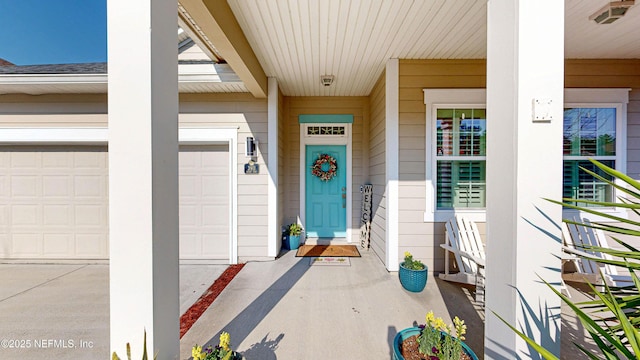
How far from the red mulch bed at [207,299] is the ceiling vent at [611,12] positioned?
462 cm

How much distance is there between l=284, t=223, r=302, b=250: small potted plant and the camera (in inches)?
167

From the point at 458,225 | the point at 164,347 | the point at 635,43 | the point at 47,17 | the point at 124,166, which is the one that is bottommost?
the point at 164,347

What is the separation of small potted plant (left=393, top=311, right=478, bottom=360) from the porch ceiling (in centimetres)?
252

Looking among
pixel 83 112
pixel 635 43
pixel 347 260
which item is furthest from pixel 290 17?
pixel 635 43

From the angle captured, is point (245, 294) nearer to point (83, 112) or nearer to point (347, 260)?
point (347, 260)

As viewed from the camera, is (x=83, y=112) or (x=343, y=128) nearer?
(x=83, y=112)

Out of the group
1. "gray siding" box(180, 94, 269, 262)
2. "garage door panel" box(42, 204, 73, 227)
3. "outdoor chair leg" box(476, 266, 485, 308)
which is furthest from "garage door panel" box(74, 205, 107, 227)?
"outdoor chair leg" box(476, 266, 485, 308)

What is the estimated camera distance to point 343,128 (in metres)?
4.67

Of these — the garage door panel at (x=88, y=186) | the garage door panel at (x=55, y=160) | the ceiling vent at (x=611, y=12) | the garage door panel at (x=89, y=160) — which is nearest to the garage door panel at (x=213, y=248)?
the garage door panel at (x=88, y=186)

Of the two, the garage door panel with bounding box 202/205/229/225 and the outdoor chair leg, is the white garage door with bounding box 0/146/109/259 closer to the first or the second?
the garage door panel with bounding box 202/205/229/225

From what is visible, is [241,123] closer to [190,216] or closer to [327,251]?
[190,216]

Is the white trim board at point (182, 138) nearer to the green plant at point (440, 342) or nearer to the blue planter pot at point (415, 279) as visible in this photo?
the blue planter pot at point (415, 279)

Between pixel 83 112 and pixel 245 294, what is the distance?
3.65 m

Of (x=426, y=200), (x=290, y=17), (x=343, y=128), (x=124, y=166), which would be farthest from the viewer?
(x=343, y=128)
